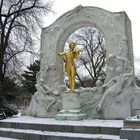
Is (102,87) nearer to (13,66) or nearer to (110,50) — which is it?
(110,50)

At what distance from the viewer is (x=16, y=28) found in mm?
15125

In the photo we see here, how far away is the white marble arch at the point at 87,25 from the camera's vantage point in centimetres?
1101

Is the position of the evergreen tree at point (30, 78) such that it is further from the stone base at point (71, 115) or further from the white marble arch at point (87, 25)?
the stone base at point (71, 115)

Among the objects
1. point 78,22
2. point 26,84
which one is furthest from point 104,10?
point 26,84

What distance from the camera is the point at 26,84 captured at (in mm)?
29906

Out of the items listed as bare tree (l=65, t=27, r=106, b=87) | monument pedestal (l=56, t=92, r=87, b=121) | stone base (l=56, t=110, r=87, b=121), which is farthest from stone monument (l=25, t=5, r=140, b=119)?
bare tree (l=65, t=27, r=106, b=87)

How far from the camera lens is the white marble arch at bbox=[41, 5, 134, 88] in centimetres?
1101

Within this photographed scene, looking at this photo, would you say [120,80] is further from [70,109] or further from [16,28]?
[16,28]

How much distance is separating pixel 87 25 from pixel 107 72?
2915 millimetres

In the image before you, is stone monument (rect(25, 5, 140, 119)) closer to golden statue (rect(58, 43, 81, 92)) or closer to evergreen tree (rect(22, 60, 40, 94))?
golden statue (rect(58, 43, 81, 92))

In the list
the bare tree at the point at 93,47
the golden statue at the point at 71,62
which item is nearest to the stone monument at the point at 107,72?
the golden statue at the point at 71,62

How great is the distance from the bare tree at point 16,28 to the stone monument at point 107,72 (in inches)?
86.0

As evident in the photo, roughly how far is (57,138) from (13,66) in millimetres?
8389

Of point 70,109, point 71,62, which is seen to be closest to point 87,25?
point 71,62
